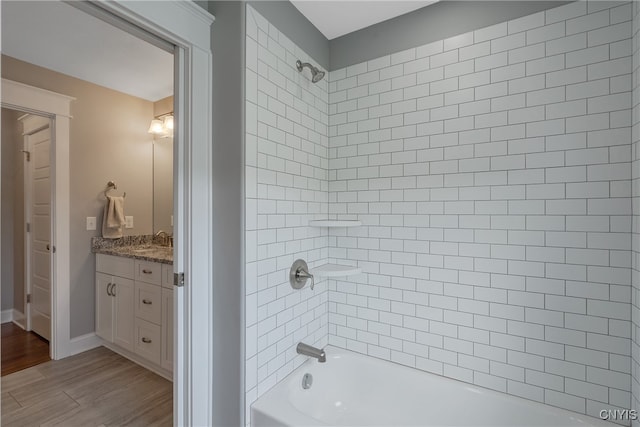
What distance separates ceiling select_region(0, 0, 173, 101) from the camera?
71.7 inches

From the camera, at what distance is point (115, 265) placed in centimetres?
266

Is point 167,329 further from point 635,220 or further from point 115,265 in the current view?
point 635,220

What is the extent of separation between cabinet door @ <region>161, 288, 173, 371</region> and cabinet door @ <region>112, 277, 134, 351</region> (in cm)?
45

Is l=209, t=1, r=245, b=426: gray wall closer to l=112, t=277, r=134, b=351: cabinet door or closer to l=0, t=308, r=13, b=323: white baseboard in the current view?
l=112, t=277, r=134, b=351: cabinet door

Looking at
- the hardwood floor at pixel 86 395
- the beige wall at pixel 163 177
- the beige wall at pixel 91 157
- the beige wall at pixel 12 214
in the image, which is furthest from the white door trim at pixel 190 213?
the beige wall at pixel 12 214

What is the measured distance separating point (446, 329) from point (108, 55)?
3.10m

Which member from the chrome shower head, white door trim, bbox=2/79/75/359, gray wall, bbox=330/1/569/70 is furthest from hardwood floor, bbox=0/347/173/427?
gray wall, bbox=330/1/569/70

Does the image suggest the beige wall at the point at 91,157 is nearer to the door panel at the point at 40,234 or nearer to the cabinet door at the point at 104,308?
the cabinet door at the point at 104,308

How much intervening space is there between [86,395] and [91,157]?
80.2 inches

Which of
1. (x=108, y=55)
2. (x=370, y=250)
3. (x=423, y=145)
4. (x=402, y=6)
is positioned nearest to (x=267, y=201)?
(x=370, y=250)

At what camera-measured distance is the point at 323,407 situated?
1.77 metres

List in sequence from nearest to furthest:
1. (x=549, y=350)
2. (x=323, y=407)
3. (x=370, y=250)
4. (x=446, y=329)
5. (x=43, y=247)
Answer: (x=549, y=350), (x=446, y=329), (x=323, y=407), (x=370, y=250), (x=43, y=247)

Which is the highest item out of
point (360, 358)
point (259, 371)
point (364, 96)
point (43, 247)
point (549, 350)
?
point (364, 96)

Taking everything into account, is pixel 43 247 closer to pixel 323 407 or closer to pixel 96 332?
pixel 96 332
